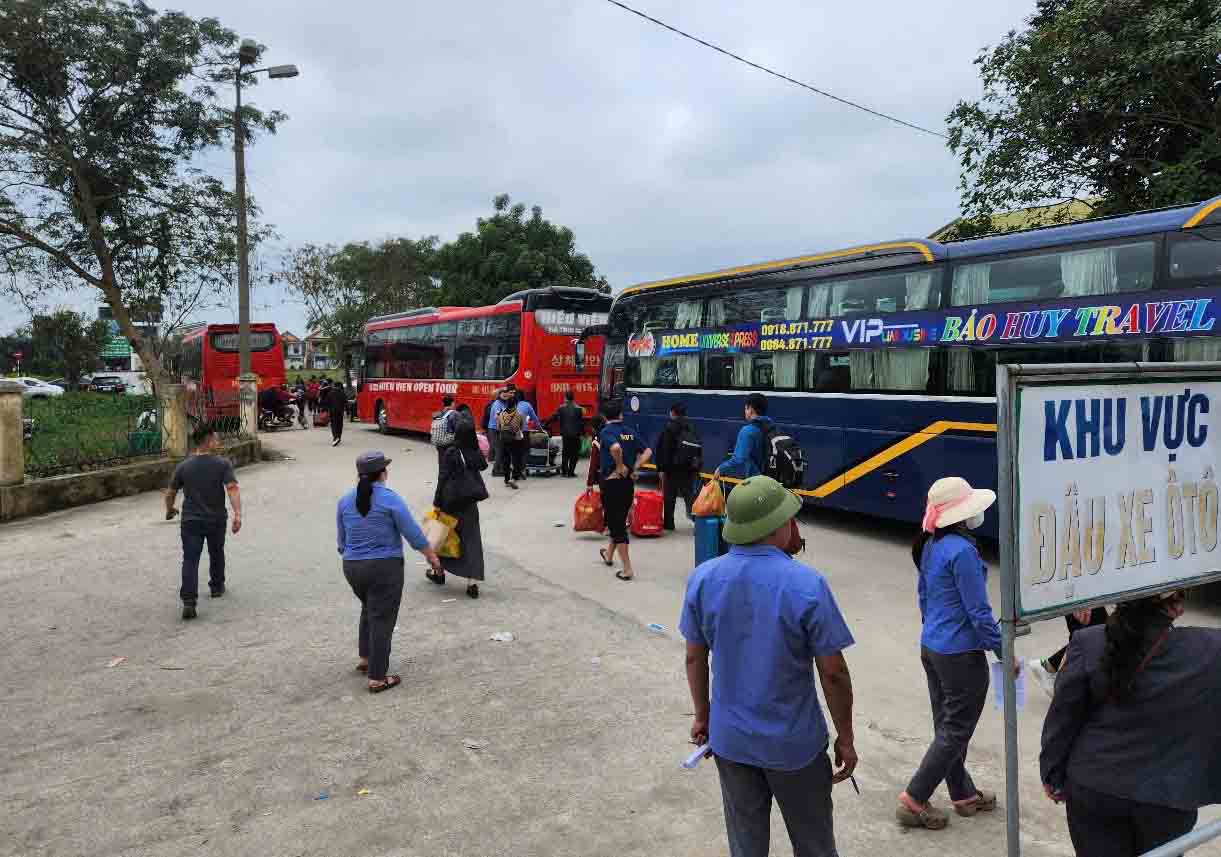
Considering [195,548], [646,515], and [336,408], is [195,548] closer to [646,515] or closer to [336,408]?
[646,515]

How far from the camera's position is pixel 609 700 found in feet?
18.5

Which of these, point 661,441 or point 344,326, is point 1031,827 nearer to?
point 661,441

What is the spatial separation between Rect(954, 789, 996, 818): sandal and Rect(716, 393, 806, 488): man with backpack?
3.94 m

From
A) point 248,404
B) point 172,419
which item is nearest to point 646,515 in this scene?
point 172,419

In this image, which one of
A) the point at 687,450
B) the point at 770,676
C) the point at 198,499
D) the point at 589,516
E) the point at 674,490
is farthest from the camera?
the point at 674,490

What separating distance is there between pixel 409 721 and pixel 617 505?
13.1 feet

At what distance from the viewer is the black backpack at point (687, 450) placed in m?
10.8

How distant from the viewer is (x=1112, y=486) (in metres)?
2.96

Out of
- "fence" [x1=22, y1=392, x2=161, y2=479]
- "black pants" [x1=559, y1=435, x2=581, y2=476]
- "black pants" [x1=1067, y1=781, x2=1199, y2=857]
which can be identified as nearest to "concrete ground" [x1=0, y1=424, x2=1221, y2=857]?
"black pants" [x1=1067, y1=781, x2=1199, y2=857]

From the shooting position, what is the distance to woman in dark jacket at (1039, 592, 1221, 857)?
2586mm

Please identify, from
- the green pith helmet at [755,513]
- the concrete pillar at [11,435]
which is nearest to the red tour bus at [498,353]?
the concrete pillar at [11,435]

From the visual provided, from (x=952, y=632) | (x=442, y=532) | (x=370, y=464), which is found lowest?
(x=442, y=532)

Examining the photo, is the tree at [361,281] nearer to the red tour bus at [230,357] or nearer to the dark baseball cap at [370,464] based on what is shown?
the red tour bus at [230,357]

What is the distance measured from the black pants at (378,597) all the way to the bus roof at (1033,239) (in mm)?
6948
